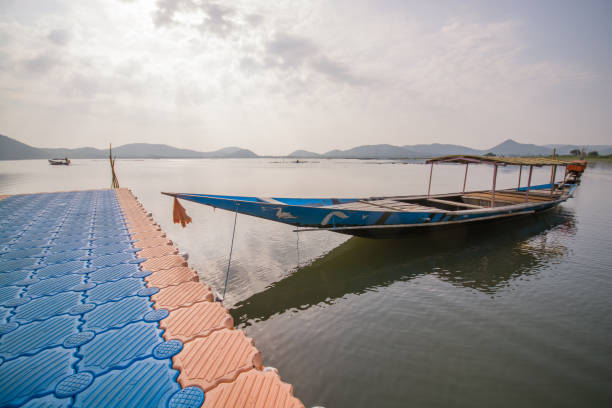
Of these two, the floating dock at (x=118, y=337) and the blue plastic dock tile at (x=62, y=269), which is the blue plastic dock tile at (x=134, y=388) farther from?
the blue plastic dock tile at (x=62, y=269)

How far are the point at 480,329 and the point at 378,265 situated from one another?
3288 mm

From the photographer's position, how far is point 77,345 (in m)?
3.05

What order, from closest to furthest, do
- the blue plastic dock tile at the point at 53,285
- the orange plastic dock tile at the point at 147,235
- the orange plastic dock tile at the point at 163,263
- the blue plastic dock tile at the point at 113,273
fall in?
the blue plastic dock tile at the point at 53,285 < the blue plastic dock tile at the point at 113,273 < the orange plastic dock tile at the point at 163,263 < the orange plastic dock tile at the point at 147,235

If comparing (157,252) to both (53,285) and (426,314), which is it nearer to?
(53,285)

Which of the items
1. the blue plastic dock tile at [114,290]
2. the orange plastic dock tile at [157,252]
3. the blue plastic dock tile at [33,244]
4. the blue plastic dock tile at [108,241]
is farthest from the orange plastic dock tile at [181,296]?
the blue plastic dock tile at [33,244]

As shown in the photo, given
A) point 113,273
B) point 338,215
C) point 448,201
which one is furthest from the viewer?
point 448,201

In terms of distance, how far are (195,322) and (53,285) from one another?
302 centimetres

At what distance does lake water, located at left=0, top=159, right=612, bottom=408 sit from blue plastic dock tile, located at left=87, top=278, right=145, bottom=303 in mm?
2040

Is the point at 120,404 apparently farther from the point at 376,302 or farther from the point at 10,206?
the point at 10,206

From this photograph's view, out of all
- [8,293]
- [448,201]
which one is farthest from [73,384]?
[448,201]

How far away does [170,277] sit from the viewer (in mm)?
4746

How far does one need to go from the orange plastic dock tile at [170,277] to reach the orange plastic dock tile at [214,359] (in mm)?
1731

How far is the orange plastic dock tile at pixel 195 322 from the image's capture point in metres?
3.25

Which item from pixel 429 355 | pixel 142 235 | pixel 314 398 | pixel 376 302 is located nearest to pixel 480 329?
pixel 429 355
